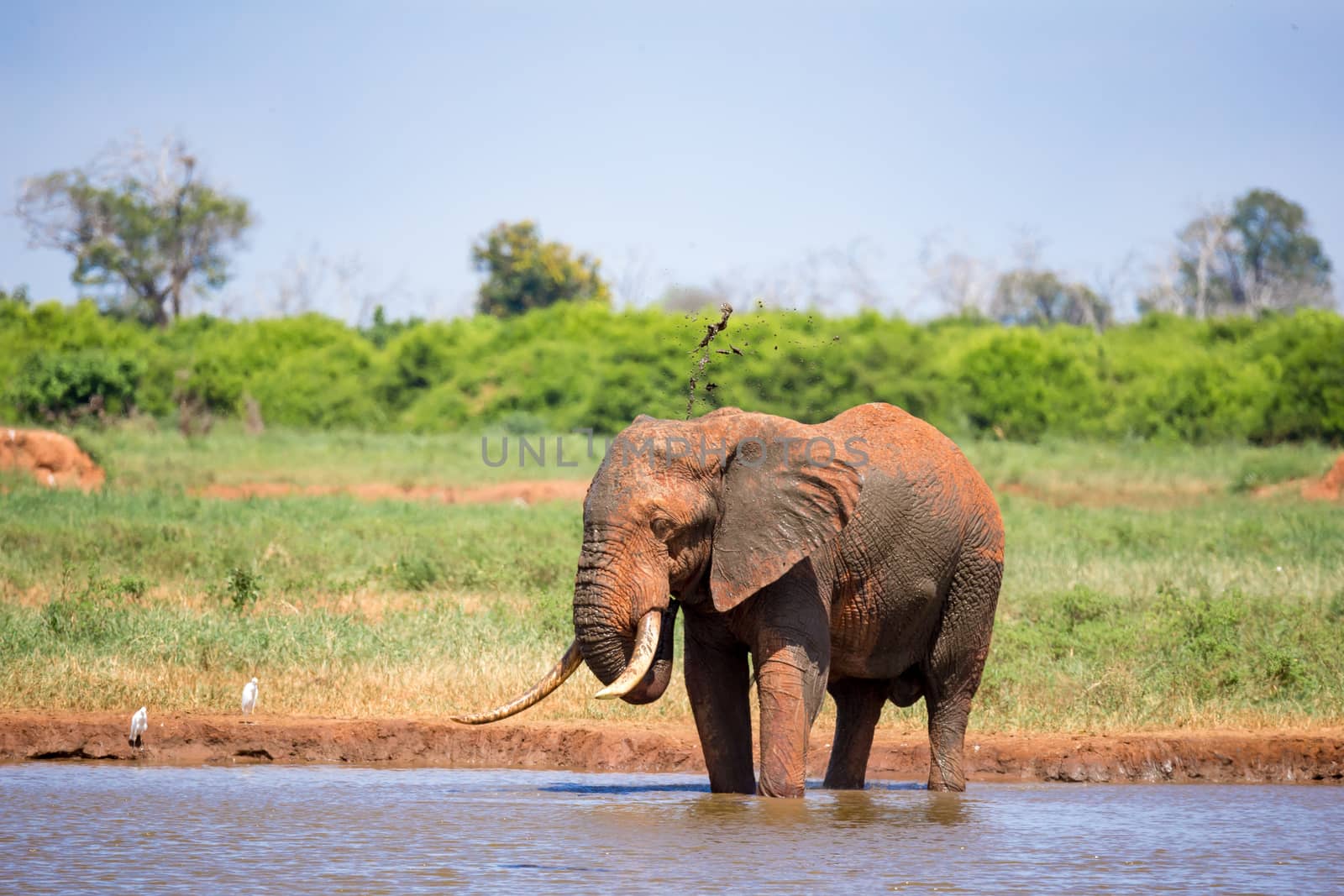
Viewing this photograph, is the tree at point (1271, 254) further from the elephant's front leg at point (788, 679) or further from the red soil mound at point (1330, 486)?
the elephant's front leg at point (788, 679)

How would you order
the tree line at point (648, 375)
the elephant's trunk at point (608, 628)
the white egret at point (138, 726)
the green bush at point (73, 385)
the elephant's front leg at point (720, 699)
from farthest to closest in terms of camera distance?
the tree line at point (648, 375)
the green bush at point (73, 385)
the white egret at point (138, 726)
the elephant's front leg at point (720, 699)
the elephant's trunk at point (608, 628)

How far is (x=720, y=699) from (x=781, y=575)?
0.87 meters

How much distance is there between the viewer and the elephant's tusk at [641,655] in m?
7.35

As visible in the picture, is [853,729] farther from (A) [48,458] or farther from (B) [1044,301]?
(B) [1044,301]

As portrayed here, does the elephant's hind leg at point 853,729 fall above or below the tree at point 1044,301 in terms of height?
below

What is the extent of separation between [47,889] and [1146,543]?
15806 millimetres

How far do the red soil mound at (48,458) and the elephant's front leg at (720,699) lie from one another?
18.6 m

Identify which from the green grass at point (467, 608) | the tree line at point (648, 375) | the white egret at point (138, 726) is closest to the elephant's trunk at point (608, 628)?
the green grass at point (467, 608)

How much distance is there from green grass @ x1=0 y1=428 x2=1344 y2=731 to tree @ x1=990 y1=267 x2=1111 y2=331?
54.2 meters

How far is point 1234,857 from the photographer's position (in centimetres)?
738

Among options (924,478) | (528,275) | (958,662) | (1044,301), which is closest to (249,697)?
(958,662)

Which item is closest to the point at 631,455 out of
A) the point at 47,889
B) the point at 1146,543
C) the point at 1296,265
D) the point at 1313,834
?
the point at 47,889

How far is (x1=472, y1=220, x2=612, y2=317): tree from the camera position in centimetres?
6225

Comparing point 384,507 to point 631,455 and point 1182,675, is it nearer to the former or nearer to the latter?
point 1182,675
